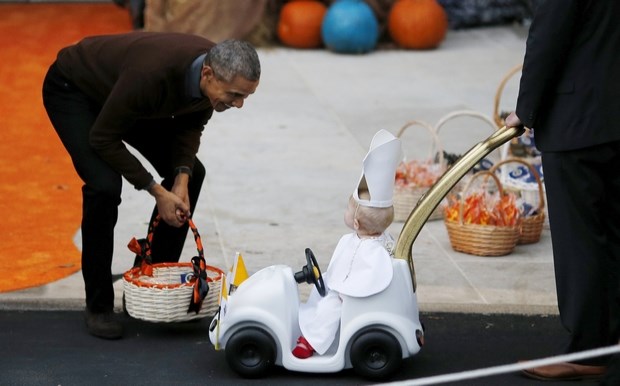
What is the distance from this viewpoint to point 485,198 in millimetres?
6676

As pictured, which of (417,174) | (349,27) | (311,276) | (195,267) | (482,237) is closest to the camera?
(311,276)

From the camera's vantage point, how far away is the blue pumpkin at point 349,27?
40.9ft

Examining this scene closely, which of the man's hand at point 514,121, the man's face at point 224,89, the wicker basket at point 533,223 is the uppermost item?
the man's hand at point 514,121

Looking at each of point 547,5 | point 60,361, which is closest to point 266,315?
point 60,361

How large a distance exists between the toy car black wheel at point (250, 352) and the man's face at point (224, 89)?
911 millimetres

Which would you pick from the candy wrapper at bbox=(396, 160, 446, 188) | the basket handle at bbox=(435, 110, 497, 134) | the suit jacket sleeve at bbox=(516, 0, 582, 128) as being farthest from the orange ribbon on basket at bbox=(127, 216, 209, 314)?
the basket handle at bbox=(435, 110, 497, 134)

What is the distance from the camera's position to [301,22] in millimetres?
12812

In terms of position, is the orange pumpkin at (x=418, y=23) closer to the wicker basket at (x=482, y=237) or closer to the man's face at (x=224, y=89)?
the wicker basket at (x=482, y=237)

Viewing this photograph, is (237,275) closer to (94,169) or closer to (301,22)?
(94,169)

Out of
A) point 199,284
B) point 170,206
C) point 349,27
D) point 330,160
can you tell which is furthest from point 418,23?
point 199,284

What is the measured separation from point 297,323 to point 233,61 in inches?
42.6

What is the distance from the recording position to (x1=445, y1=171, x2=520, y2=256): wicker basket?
648 centimetres

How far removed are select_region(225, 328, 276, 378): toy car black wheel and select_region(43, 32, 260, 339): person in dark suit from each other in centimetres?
71

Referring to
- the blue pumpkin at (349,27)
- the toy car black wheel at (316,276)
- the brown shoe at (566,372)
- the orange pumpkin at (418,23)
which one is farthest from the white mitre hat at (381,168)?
the orange pumpkin at (418,23)
